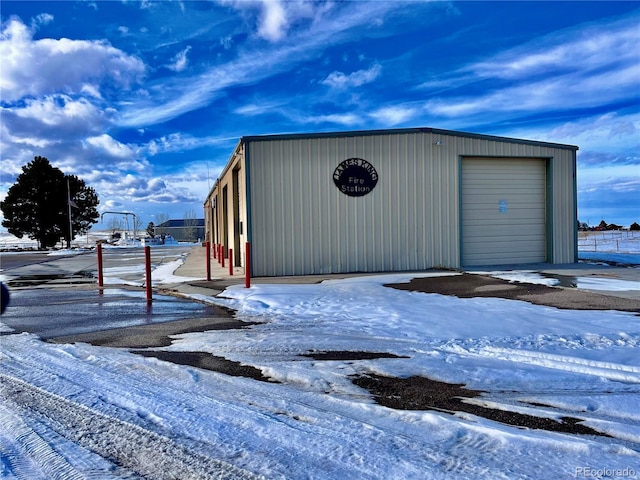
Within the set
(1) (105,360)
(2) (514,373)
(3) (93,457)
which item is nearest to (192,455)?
(3) (93,457)

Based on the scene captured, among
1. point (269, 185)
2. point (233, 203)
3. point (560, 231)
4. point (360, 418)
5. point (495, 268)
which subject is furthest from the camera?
point (233, 203)

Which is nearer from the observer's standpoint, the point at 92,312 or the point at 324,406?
the point at 324,406

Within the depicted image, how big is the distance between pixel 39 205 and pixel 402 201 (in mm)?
38569

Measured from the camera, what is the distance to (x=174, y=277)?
14.2 meters

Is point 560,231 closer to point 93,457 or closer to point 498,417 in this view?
point 498,417

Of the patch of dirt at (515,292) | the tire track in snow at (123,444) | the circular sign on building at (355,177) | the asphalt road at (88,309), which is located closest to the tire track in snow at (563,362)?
the patch of dirt at (515,292)

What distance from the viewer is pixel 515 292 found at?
945cm

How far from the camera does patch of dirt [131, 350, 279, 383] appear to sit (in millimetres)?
4642

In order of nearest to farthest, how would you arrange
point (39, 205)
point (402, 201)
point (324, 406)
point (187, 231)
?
point (324, 406) < point (402, 201) < point (39, 205) < point (187, 231)

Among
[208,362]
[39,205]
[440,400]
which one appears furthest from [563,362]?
[39,205]

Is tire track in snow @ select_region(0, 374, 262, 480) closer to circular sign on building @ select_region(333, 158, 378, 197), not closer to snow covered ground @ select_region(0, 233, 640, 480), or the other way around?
snow covered ground @ select_region(0, 233, 640, 480)

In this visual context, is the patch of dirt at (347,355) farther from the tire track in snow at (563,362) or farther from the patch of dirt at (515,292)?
the patch of dirt at (515,292)

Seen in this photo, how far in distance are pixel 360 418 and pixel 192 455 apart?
121 centimetres

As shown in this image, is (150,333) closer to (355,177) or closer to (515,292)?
(515,292)
